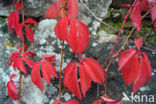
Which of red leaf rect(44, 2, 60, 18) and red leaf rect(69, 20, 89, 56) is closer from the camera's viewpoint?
red leaf rect(69, 20, 89, 56)

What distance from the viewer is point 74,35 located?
573 millimetres

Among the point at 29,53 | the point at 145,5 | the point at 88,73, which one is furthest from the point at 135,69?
the point at 29,53

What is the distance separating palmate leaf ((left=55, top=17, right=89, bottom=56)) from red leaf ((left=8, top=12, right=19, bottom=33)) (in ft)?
1.12

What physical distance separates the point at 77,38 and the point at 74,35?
2 centimetres

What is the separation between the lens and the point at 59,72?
32.0 inches

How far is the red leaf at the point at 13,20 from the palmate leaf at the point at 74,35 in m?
0.34

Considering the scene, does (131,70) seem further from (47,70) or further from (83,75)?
(47,70)

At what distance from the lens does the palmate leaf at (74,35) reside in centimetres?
57

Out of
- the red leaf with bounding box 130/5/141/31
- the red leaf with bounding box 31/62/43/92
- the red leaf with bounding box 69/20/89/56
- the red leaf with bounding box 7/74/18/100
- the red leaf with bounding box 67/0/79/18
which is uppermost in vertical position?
the red leaf with bounding box 67/0/79/18

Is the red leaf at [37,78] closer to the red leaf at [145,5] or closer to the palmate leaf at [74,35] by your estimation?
the palmate leaf at [74,35]

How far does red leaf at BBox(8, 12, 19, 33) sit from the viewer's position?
32.3 inches

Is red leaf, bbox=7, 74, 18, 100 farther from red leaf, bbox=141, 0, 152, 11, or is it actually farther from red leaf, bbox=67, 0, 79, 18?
red leaf, bbox=141, 0, 152, 11

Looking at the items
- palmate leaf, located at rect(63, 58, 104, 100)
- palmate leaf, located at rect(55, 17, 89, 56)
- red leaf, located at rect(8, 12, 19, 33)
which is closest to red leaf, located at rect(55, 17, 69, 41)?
palmate leaf, located at rect(55, 17, 89, 56)

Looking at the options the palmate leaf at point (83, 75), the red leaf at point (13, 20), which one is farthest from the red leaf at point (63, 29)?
the red leaf at point (13, 20)
